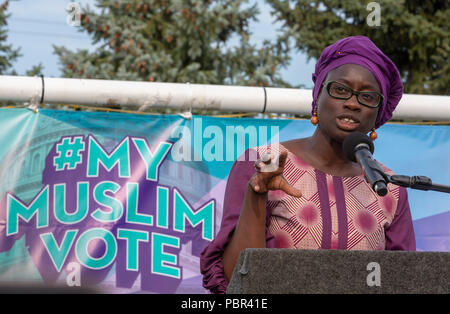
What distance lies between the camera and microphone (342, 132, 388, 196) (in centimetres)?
171

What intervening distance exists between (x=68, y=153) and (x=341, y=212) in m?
2.71

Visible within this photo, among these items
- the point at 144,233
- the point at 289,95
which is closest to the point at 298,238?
the point at 144,233

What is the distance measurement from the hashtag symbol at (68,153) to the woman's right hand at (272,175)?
9.45ft

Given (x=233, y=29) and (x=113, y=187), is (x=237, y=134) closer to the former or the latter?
(x=113, y=187)

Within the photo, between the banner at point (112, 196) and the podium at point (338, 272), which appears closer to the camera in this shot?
the podium at point (338, 272)

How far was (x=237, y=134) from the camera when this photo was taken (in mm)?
4945

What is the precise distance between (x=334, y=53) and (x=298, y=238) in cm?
75

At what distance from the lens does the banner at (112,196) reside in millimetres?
4555

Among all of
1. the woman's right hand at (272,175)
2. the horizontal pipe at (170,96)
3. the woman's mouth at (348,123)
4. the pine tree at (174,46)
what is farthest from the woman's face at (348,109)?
the pine tree at (174,46)

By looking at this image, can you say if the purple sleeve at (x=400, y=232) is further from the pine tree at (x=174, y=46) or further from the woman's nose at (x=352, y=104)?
Result: the pine tree at (x=174, y=46)

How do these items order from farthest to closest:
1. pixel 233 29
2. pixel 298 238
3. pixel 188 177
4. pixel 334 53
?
pixel 233 29, pixel 188 177, pixel 334 53, pixel 298 238

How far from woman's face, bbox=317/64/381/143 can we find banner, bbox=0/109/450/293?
7.70ft

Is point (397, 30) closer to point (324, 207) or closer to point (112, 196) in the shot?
point (112, 196)

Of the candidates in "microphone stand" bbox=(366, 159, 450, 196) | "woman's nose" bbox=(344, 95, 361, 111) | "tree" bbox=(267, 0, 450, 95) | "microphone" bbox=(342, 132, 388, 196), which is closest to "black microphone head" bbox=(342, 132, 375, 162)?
"microphone" bbox=(342, 132, 388, 196)
